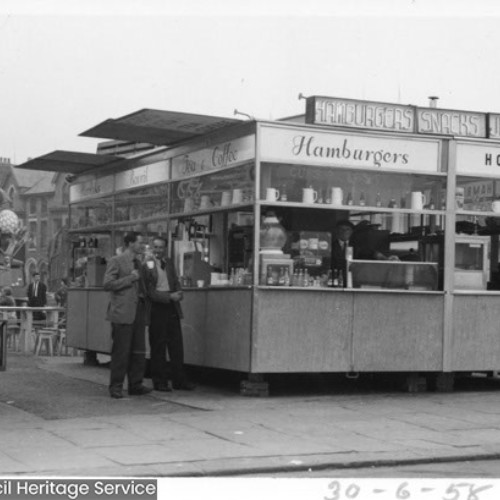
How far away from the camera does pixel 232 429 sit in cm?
Result: 1051

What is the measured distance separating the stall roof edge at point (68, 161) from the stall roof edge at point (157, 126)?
261 cm

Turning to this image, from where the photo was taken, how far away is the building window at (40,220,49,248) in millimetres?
83338

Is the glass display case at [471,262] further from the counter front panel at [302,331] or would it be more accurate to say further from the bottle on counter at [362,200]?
the counter front panel at [302,331]

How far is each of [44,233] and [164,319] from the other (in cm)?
7171

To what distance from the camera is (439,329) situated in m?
13.7

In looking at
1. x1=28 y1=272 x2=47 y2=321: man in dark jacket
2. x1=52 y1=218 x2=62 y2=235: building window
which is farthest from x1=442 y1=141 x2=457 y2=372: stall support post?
x1=52 y1=218 x2=62 y2=235: building window

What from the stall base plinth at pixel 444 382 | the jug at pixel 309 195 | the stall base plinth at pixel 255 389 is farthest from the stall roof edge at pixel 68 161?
the stall base plinth at pixel 444 382

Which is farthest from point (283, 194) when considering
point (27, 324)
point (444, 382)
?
point (27, 324)

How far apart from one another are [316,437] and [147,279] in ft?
13.1

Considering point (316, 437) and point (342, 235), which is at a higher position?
point (342, 235)

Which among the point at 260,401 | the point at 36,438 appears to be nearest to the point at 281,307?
the point at 260,401

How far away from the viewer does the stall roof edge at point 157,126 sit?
1343 centimetres

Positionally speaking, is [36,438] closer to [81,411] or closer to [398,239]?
[81,411]

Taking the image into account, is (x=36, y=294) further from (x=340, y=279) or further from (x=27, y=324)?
(x=340, y=279)
